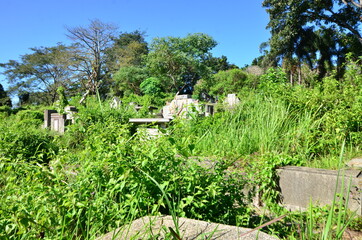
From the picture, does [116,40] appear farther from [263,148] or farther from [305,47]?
[263,148]

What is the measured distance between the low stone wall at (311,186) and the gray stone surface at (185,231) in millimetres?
1605

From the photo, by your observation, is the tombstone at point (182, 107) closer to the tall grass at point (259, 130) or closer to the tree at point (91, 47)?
the tall grass at point (259, 130)

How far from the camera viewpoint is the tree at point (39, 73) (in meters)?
34.2

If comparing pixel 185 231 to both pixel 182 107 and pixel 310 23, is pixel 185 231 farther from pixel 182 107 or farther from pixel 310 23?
pixel 310 23

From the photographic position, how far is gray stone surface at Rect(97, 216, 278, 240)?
120 cm

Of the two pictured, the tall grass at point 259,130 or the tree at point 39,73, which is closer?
the tall grass at point 259,130

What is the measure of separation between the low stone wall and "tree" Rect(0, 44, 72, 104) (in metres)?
33.7

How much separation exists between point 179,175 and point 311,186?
1.63 m

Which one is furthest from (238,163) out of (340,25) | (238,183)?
(340,25)

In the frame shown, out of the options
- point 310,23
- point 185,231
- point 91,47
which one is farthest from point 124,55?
point 185,231

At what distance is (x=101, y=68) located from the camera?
31438mm

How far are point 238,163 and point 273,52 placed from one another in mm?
19242

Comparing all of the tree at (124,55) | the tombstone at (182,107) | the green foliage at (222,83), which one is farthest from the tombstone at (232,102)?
the tree at (124,55)

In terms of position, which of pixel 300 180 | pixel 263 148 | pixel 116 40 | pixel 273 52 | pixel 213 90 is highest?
pixel 116 40
